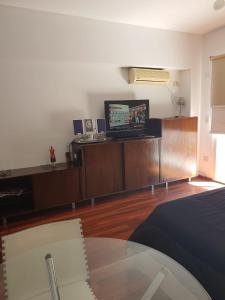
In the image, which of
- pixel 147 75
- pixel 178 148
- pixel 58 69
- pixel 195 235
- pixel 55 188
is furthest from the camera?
pixel 178 148

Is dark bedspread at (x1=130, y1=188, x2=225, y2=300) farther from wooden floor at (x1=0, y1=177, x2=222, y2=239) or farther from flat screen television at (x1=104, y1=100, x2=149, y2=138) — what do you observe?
flat screen television at (x1=104, y1=100, x2=149, y2=138)

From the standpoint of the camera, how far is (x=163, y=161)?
384 cm

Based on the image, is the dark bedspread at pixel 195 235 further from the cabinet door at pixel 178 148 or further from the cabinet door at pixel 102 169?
the cabinet door at pixel 178 148

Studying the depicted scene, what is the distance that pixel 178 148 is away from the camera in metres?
3.95

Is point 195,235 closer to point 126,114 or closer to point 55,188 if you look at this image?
point 55,188

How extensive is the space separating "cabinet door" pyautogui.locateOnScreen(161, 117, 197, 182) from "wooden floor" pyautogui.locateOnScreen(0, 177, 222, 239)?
28 cm

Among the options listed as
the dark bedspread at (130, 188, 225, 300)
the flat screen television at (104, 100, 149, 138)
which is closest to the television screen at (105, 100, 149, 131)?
the flat screen television at (104, 100, 149, 138)

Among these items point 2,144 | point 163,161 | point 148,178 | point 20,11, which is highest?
point 20,11

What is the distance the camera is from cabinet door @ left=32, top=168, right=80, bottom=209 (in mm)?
2996

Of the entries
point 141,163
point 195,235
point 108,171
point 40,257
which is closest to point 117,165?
point 108,171

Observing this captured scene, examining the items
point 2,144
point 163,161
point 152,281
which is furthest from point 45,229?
point 163,161

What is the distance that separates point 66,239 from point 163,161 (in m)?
2.78

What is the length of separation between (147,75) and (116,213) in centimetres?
229

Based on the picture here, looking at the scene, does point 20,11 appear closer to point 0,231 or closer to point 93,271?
point 0,231
